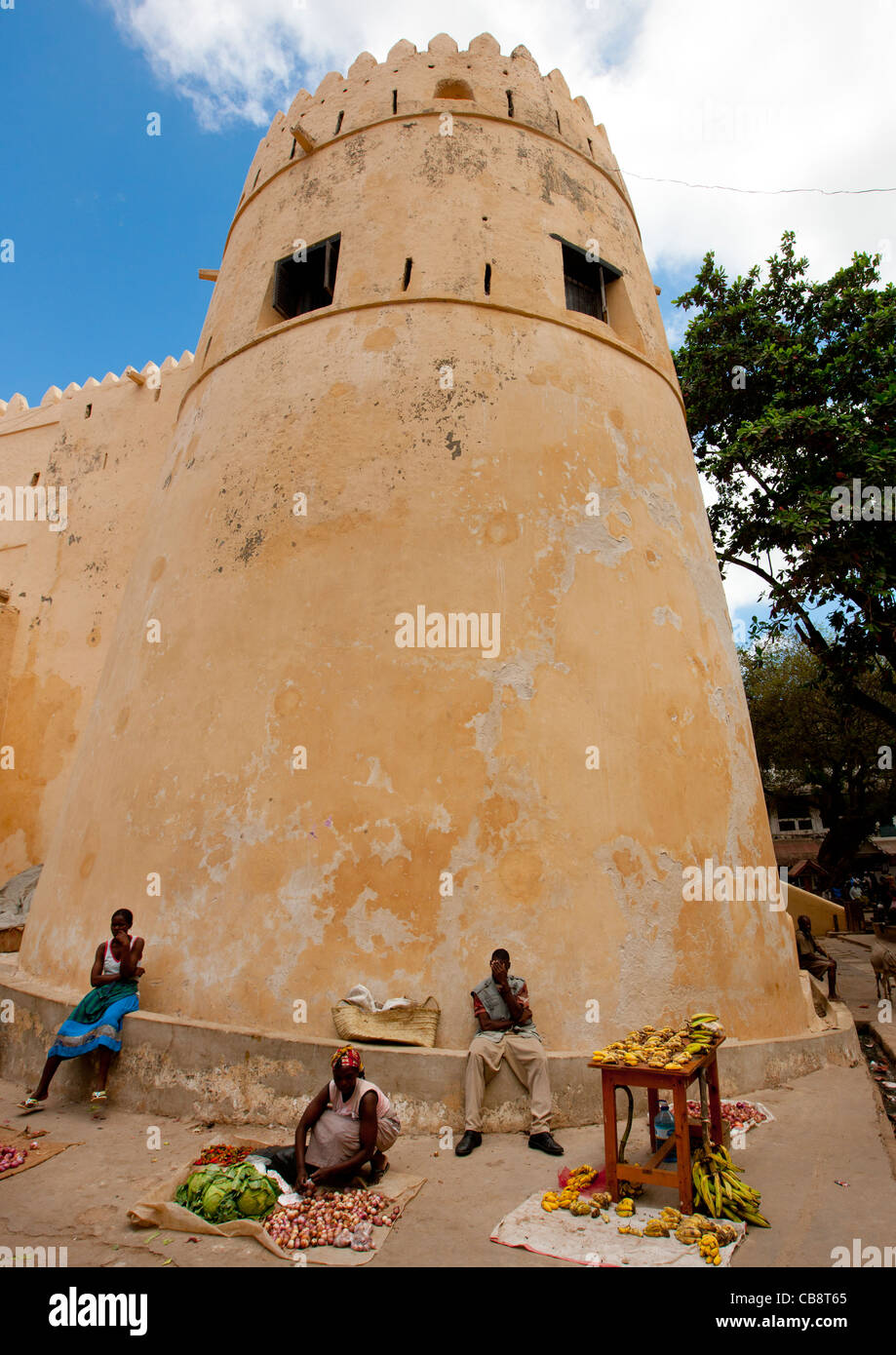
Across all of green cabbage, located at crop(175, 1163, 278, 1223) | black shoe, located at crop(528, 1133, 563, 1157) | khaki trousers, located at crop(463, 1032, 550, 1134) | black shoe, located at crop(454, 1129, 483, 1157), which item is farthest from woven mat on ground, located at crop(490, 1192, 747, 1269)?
green cabbage, located at crop(175, 1163, 278, 1223)

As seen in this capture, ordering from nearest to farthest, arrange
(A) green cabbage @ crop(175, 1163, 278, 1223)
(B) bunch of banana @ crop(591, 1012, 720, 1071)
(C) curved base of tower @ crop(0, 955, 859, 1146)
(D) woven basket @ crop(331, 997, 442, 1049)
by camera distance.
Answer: (A) green cabbage @ crop(175, 1163, 278, 1223) < (B) bunch of banana @ crop(591, 1012, 720, 1071) < (C) curved base of tower @ crop(0, 955, 859, 1146) < (D) woven basket @ crop(331, 997, 442, 1049)

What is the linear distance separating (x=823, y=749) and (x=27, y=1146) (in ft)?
77.2

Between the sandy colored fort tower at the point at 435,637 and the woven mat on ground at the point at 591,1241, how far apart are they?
1652 millimetres

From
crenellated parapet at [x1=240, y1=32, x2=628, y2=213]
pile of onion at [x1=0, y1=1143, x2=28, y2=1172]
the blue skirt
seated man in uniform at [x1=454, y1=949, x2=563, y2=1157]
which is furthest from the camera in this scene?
crenellated parapet at [x1=240, y1=32, x2=628, y2=213]

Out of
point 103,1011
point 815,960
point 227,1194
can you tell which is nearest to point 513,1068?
point 227,1194

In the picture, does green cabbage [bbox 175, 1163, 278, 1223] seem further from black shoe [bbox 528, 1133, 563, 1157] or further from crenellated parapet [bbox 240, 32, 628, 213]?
crenellated parapet [bbox 240, 32, 628, 213]

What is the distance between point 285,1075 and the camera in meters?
5.43

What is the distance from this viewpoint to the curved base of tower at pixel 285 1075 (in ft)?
17.4

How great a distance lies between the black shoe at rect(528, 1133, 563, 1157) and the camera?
15.9ft

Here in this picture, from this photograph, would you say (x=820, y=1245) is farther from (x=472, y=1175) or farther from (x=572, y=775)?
(x=572, y=775)

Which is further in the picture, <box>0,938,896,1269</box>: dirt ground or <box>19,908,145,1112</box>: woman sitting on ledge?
<box>19,908,145,1112</box>: woman sitting on ledge

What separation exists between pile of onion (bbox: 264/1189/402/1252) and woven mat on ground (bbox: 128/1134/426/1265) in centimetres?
4

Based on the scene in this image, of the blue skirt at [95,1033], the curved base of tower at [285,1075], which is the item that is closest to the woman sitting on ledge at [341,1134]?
the curved base of tower at [285,1075]

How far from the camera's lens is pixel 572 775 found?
6.39m
